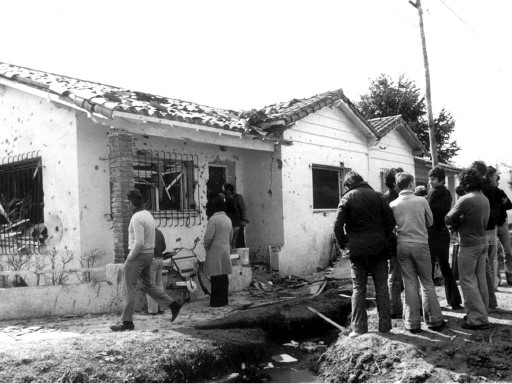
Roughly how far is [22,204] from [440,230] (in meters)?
7.27

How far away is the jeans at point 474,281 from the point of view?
5.38 m

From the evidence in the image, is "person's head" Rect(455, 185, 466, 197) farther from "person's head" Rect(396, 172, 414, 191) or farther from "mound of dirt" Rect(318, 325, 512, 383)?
"mound of dirt" Rect(318, 325, 512, 383)

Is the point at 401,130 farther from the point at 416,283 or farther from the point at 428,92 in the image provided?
the point at 416,283

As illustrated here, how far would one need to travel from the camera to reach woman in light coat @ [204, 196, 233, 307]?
7.37 m

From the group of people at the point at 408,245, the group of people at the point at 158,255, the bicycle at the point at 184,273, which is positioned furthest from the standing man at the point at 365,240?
the bicycle at the point at 184,273

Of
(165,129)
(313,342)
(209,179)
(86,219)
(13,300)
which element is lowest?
(313,342)

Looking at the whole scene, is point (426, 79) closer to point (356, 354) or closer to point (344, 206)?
point (344, 206)

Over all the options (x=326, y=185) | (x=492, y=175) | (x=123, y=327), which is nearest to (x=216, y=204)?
(x=123, y=327)

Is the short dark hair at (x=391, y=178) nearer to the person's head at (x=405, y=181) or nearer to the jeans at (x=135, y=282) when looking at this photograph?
the person's head at (x=405, y=181)

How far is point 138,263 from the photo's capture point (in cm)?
589

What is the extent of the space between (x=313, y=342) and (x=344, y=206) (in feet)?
6.42

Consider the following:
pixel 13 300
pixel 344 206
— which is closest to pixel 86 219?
pixel 13 300

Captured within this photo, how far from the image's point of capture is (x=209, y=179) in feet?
33.2

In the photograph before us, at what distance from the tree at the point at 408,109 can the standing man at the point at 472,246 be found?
2153 centimetres
